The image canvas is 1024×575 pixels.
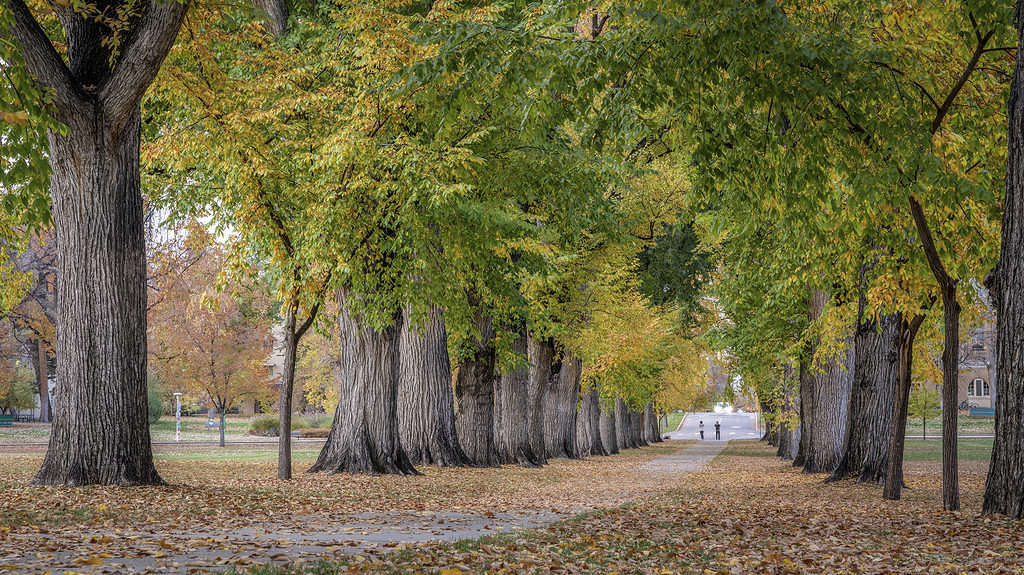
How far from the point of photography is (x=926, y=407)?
156 feet

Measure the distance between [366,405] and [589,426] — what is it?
25420mm

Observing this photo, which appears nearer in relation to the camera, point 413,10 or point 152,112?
point 152,112

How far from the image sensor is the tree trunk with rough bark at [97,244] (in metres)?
11.8

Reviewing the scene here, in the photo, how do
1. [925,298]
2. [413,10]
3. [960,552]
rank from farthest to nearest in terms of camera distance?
[413,10] → [925,298] → [960,552]

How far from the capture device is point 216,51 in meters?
17.2

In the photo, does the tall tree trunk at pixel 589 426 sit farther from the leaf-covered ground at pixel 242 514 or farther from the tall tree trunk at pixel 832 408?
the leaf-covered ground at pixel 242 514

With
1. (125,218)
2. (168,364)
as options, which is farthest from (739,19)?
(168,364)

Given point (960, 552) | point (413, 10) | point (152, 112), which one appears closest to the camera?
point (960, 552)

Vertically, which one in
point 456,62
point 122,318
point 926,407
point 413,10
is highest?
point 413,10

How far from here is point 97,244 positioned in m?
12.1

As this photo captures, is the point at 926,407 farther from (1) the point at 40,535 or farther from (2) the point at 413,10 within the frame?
(1) the point at 40,535

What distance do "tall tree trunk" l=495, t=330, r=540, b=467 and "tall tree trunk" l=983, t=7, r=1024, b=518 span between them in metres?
17.5

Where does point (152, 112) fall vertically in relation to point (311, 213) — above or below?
above

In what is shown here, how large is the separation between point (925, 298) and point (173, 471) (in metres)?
14.4
